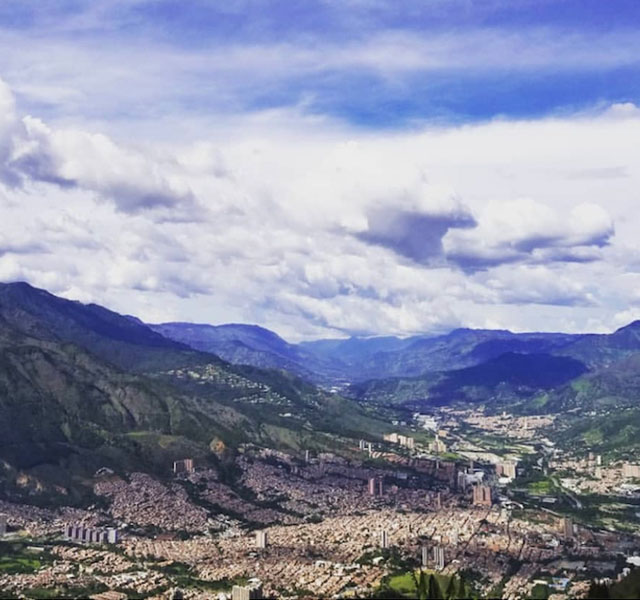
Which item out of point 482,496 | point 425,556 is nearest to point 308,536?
point 425,556

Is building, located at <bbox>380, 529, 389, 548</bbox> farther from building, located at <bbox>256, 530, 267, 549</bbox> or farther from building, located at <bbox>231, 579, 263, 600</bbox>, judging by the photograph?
building, located at <bbox>231, 579, 263, 600</bbox>

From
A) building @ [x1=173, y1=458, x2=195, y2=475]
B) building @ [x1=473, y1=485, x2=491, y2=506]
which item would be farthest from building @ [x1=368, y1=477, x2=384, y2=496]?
building @ [x1=173, y1=458, x2=195, y2=475]

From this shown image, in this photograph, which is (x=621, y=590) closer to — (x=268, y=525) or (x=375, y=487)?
(x=268, y=525)

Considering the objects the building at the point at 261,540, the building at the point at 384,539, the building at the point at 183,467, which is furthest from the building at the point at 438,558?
the building at the point at 183,467

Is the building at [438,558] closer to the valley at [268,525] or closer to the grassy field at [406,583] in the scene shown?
the valley at [268,525]

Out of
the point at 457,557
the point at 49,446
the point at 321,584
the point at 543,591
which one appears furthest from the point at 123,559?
the point at 49,446

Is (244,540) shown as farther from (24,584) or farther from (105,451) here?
(105,451)
